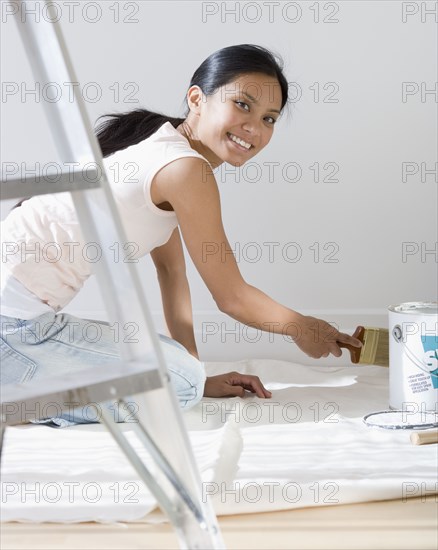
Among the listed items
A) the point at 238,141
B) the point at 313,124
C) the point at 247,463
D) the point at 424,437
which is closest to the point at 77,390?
the point at 247,463

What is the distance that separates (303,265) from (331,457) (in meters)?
1.04

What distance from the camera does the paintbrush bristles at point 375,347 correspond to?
2043 mm

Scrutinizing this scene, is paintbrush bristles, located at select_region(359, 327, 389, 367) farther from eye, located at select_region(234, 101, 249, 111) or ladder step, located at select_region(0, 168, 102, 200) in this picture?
ladder step, located at select_region(0, 168, 102, 200)

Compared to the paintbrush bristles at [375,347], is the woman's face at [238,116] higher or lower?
higher

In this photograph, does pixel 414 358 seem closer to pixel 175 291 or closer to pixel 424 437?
pixel 424 437

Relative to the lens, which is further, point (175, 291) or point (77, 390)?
point (175, 291)

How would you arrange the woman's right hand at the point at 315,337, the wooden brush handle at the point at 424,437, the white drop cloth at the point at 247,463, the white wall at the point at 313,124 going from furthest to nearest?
1. the white wall at the point at 313,124
2. the woman's right hand at the point at 315,337
3. the wooden brush handle at the point at 424,437
4. the white drop cloth at the point at 247,463

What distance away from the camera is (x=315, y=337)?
6.36 feet

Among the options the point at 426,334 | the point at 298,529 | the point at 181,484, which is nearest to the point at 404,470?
the point at 298,529

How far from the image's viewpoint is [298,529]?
1329mm

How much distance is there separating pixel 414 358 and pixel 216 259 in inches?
17.7

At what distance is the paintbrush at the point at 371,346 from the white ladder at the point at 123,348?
106 centimetres

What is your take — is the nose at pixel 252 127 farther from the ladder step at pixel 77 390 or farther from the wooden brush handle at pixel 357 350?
the ladder step at pixel 77 390

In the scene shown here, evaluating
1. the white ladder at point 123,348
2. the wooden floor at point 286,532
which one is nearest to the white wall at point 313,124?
the wooden floor at point 286,532
